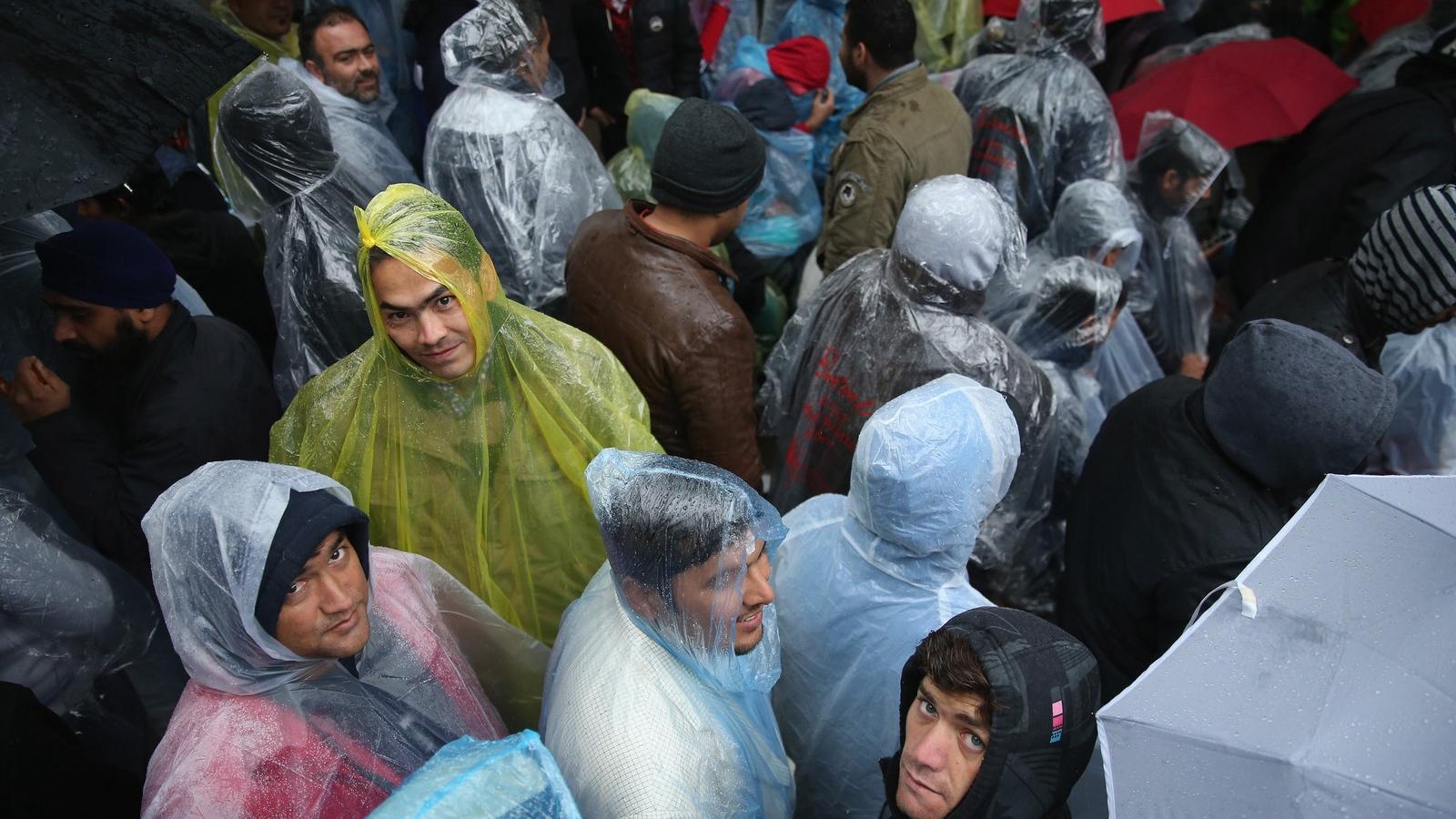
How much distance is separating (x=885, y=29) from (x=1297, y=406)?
7.58 ft

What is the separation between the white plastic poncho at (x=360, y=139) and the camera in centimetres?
332

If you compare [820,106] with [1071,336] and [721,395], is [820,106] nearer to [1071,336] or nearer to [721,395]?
[1071,336]

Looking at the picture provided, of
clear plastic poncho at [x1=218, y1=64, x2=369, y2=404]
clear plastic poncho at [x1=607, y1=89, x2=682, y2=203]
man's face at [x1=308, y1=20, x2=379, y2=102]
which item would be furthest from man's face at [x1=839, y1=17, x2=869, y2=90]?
clear plastic poncho at [x1=218, y1=64, x2=369, y2=404]

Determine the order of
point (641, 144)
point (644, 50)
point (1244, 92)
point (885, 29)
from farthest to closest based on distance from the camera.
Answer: point (644, 50)
point (1244, 92)
point (641, 144)
point (885, 29)

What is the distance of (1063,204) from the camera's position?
3.37 m

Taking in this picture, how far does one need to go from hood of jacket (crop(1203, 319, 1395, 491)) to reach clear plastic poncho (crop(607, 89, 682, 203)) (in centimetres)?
243

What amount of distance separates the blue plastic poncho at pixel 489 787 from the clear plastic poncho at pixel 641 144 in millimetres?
2912

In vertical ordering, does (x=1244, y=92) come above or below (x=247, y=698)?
above

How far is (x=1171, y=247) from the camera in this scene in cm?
374

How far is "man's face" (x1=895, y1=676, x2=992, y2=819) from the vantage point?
134 cm

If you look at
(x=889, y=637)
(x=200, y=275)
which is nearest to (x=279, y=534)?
(x=889, y=637)

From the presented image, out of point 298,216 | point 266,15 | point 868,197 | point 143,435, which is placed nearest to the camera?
point 143,435

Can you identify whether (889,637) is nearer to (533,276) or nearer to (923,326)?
(923,326)

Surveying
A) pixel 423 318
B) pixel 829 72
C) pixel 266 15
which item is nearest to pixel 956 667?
pixel 423 318
